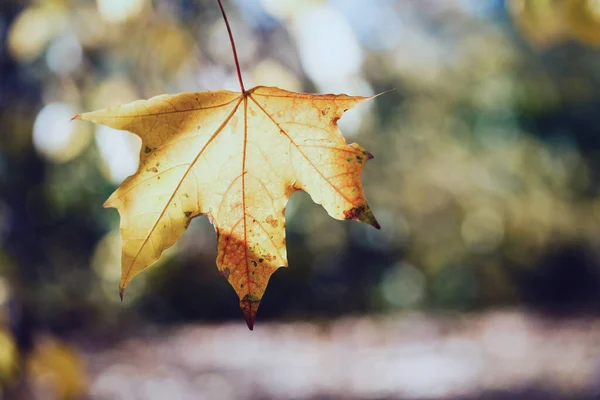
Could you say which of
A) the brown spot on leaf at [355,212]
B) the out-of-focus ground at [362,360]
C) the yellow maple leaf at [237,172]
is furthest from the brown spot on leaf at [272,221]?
the out-of-focus ground at [362,360]

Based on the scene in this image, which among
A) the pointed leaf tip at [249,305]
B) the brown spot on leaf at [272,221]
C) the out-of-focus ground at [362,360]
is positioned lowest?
the out-of-focus ground at [362,360]

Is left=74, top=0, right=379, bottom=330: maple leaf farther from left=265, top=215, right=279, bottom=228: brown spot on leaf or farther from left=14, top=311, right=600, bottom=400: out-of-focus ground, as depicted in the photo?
left=14, top=311, right=600, bottom=400: out-of-focus ground

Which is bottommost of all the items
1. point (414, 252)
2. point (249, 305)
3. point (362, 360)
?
point (362, 360)

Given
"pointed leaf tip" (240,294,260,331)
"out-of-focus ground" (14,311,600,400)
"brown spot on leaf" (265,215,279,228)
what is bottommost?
"out-of-focus ground" (14,311,600,400)

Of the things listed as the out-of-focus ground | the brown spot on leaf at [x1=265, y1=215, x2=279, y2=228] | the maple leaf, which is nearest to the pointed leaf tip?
the maple leaf

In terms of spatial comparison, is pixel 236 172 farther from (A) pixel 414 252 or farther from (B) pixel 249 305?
(A) pixel 414 252

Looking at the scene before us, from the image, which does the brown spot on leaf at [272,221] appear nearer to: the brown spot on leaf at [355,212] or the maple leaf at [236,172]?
the maple leaf at [236,172]

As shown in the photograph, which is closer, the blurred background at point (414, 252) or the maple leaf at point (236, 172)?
the maple leaf at point (236, 172)

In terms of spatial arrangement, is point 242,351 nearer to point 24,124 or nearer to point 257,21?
point 24,124

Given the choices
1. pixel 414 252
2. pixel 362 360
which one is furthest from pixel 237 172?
pixel 414 252
